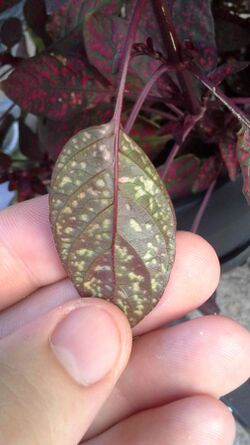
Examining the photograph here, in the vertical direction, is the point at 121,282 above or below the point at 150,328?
above

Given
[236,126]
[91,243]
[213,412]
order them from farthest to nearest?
[236,126] < [213,412] < [91,243]

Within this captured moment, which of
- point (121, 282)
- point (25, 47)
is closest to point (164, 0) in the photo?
point (121, 282)

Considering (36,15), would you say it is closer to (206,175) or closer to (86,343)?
(206,175)

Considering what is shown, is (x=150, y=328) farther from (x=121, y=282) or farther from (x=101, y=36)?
(x=101, y=36)

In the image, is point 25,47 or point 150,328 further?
point 25,47

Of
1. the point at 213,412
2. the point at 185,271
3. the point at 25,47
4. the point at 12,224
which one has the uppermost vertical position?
the point at 25,47

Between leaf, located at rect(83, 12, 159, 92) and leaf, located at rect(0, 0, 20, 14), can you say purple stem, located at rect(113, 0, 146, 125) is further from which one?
leaf, located at rect(0, 0, 20, 14)

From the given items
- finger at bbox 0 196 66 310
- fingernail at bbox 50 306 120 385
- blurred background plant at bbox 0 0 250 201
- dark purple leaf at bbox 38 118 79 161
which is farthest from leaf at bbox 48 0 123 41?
fingernail at bbox 50 306 120 385

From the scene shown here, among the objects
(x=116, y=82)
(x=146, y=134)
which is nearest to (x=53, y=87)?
(x=116, y=82)
